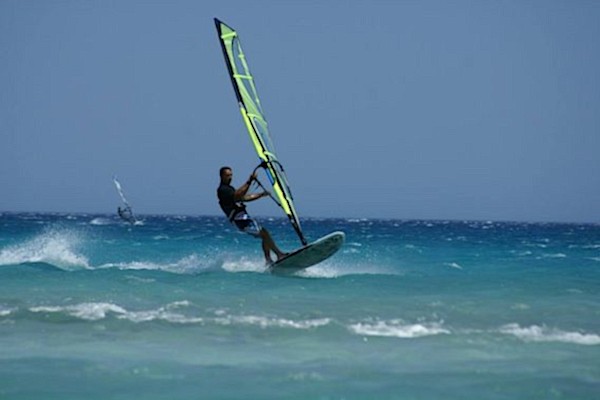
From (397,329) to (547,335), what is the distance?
1371mm

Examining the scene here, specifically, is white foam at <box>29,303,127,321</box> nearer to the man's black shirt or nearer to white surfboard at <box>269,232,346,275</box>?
the man's black shirt

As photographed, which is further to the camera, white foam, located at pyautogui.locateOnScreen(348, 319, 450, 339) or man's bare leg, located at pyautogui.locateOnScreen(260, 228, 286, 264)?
man's bare leg, located at pyautogui.locateOnScreen(260, 228, 286, 264)

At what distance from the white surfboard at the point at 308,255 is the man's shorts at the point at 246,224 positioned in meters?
0.65

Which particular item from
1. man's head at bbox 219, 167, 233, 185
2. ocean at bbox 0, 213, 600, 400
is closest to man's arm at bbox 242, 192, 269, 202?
man's head at bbox 219, 167, 233, 185

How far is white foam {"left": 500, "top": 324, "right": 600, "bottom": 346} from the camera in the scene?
7.98 metres

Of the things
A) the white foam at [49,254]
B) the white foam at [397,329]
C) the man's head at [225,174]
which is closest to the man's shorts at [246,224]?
the man's head at [225,174]

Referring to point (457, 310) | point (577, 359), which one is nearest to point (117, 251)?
point (457, 310)

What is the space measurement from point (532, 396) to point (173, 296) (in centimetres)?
608

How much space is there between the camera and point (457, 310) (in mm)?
10039

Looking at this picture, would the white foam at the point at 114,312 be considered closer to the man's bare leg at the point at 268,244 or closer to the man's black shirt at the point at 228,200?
the man's black shirt at the point at 228,200

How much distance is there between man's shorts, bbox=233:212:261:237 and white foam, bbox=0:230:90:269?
17.2ft

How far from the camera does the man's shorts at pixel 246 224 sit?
13.3m

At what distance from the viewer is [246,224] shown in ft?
44.0

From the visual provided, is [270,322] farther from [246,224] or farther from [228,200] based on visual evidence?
[246,224]
